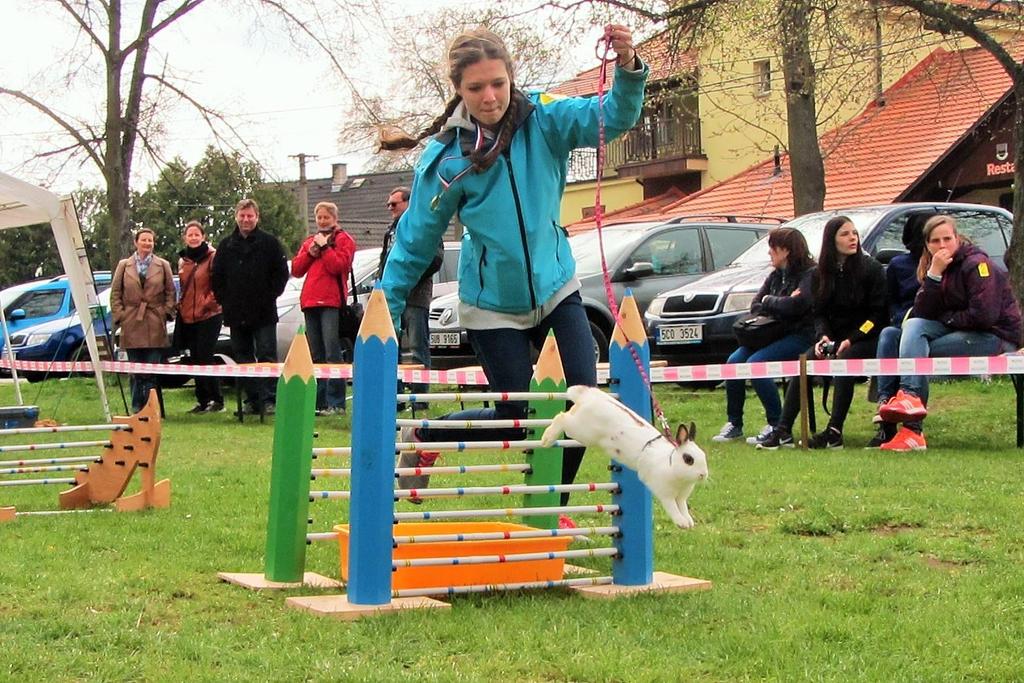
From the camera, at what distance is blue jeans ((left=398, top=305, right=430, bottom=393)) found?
12.5m

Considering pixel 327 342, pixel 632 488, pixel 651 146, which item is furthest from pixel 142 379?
pixel 651 146

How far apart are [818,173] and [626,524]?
19.9 m

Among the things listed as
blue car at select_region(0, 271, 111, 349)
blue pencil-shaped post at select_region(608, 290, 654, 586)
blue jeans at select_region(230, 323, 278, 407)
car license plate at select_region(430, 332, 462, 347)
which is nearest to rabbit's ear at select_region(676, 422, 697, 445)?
blue pencil-shaped post at select_region(608, 290, 654, 586)

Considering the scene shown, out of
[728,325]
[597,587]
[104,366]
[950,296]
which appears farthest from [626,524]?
[104,366]

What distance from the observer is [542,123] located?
528cm

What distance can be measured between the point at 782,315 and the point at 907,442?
1516 mm

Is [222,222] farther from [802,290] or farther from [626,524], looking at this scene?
[626,524]

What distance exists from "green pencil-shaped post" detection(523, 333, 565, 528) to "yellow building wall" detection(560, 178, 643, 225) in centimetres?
3599

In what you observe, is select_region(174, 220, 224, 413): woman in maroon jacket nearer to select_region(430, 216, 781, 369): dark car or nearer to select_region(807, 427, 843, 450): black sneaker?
select_region(430, 216, 781, 369): dark car

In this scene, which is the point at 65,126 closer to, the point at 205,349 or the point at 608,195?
the point at 205,349

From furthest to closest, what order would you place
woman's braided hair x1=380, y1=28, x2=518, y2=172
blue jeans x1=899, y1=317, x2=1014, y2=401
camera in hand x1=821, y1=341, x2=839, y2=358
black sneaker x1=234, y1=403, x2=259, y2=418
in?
1. black sneaker x1=234, y1=403, x2=259, y2=418
2. camera in hand x1=821, y1=341, x2=839, y2=358
3. blue jeans x1=899, y1=317, x2=1014, y2=401
4. woman's braided hair x1=380, y1=28, x2=518, y2=172

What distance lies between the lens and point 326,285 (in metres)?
13.5

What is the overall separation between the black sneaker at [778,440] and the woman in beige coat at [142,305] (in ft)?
22.6

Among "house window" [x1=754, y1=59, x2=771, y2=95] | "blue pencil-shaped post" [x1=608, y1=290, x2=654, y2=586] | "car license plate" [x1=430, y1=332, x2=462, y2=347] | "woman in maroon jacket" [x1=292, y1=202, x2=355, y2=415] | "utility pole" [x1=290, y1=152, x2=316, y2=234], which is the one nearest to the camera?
"blue pencil-shaped post" [x1=608, y1=290, x2=654, y2=586]
